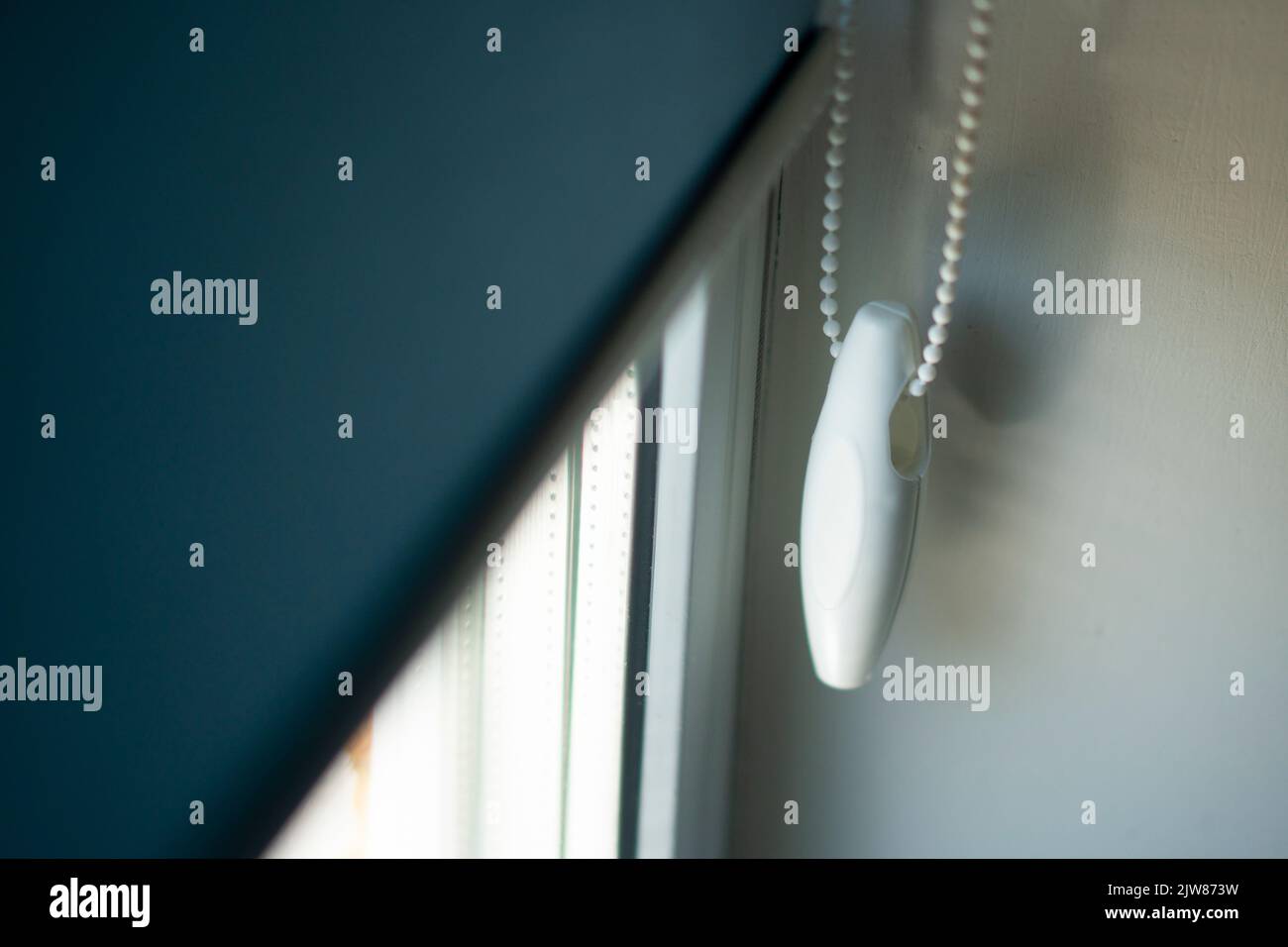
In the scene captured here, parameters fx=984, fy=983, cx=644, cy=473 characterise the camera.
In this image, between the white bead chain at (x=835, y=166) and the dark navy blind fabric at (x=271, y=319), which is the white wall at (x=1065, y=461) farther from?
the dark navy blind fabric at (x=271, y=319)

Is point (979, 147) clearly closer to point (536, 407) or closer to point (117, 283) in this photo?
point (536, 407)

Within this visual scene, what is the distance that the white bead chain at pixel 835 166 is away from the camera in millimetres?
607

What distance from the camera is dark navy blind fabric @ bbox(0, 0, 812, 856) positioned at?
57 cm

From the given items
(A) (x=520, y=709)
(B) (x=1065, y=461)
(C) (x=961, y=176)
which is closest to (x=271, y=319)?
(A) (x=520, y=709)

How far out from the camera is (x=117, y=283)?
1.87 ft

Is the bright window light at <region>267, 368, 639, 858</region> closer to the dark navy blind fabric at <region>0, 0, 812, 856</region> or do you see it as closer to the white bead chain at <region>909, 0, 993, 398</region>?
the dark navy blind fabric at <region>0, 0, 812, 856</region>

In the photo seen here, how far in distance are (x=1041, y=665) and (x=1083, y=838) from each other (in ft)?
0.45

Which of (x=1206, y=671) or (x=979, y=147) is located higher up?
(x=979, y=147)

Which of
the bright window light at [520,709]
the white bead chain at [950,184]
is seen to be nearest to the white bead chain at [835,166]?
the white bead chain at [950,184]

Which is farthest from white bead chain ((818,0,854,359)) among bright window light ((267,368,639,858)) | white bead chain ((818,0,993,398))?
bright window light ((267,368,639,858))

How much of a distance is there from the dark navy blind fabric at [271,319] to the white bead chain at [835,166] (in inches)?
1.6

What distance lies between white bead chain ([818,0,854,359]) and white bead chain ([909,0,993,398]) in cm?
6
